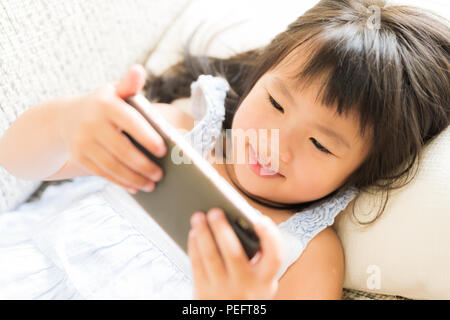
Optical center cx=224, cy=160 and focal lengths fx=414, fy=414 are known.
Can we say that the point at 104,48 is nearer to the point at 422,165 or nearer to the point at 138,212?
the point at 138,212

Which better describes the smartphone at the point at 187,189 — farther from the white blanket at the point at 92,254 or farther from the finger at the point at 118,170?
the white blanket at the point at 92,254

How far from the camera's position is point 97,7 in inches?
30.6

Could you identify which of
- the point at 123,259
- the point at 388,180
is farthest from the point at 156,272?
the point at 388,180

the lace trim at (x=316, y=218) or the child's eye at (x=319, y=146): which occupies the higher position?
the child's eye at (x=319, y=146)

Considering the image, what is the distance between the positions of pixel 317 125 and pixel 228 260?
0.83 feet

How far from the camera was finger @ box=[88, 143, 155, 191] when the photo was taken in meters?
0.48

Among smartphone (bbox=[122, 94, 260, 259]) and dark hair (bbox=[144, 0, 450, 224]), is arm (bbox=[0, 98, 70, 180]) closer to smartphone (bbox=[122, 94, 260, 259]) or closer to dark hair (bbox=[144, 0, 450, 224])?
smartphone (bbox=[122, 94, 260, 259])

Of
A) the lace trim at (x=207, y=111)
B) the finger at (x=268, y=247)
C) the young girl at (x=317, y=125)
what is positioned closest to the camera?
the finger at (x=268, y=247)

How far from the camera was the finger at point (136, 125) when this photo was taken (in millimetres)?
437

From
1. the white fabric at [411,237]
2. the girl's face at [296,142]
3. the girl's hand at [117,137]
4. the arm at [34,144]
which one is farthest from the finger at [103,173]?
the white fabric at [411,237]

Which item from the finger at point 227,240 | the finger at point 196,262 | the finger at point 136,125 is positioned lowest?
the finger at point 196,262

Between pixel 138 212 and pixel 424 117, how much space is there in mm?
487

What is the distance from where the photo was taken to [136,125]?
45 centimetres

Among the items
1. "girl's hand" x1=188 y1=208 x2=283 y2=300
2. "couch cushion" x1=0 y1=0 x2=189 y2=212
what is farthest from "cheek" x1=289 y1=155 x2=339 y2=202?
"couch cushion" x1=0 y1=0 x2=189 y2=212
